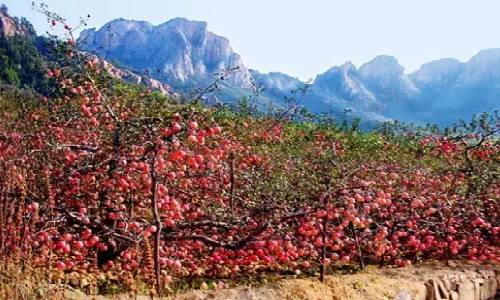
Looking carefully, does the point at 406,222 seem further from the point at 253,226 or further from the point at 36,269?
the point at 36,269

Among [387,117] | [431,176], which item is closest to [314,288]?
[431,176]

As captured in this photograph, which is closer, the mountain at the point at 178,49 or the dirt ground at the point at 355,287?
the dirt ground at the point at 355,287

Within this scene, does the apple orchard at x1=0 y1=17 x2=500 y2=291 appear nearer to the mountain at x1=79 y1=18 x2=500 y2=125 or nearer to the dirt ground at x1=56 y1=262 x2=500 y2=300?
the dirt ground at x1=56 y1=262 x2=500 y2=300

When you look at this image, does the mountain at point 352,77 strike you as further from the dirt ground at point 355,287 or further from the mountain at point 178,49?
the dirt ground at point 355,287

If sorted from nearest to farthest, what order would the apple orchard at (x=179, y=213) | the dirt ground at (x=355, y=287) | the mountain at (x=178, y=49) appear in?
the apple orchard at (x=179, y=213)
the dirt ground at (x=355, y=287)
the mountain at (x=178, y=49)

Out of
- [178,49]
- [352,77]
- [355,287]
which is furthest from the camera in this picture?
[352,77]

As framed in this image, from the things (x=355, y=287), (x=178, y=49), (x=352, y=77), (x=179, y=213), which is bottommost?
(x=355, y=287)

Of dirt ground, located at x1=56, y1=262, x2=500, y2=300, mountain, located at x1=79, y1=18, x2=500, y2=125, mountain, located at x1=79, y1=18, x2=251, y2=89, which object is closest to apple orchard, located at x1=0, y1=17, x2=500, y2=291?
dirt ground, located at x1=56, y1=262, x2=500, y2=300

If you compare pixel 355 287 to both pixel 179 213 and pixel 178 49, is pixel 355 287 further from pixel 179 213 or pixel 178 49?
pixel 178 49

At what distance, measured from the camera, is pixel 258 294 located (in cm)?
563

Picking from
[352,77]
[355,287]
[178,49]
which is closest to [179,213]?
[355,287]

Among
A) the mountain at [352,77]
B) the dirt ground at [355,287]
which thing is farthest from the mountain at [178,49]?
the dirt ground at [355,287]

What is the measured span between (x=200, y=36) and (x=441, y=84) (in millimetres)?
87076

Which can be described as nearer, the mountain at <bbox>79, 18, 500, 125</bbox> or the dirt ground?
the dirt ground
